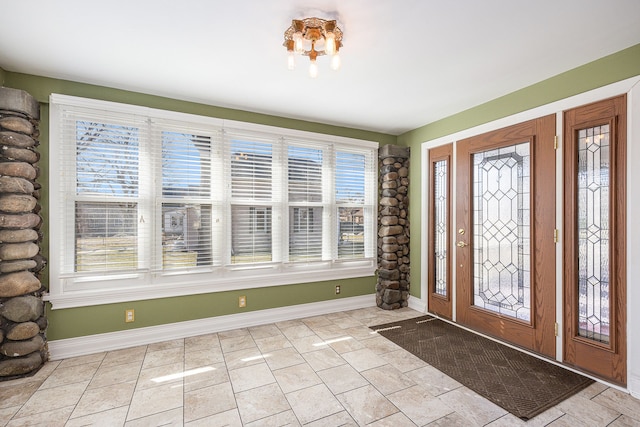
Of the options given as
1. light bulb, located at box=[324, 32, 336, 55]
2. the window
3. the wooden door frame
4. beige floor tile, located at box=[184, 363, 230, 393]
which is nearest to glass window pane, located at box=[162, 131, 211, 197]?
the window

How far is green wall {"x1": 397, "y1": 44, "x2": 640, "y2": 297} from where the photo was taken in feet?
7.57

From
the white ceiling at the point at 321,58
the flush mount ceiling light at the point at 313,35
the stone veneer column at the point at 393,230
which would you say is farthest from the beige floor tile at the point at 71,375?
the stone veneer column at the point at 393,230

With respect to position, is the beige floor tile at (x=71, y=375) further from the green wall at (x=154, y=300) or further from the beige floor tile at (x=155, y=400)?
the beige floor tile at (x=155, y=400)

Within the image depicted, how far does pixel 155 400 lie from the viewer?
7.11ft

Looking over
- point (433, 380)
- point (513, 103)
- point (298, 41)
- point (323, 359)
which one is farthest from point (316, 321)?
point (513, 103)

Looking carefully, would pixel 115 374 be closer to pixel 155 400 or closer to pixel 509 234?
pixel 155 400

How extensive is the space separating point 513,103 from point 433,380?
277cm

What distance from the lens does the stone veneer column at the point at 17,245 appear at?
240cm

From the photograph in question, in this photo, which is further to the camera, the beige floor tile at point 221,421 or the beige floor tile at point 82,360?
the beige floor tile at point 82,360

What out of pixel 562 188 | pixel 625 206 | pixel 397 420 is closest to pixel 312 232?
pixel 397 420

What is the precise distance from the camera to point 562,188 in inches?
104

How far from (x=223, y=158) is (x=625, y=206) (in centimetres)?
369

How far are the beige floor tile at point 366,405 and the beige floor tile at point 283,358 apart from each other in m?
0.64

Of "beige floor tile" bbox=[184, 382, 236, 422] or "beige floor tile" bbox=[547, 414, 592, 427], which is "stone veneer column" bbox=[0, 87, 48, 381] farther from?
"beige floor tile" bbox=[547, 414, 592, 427]
